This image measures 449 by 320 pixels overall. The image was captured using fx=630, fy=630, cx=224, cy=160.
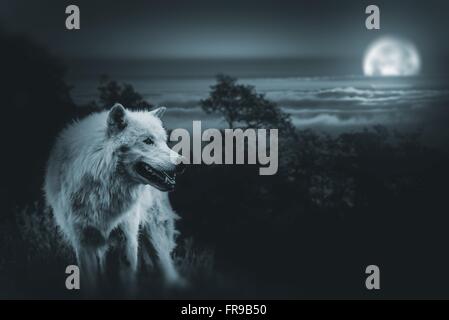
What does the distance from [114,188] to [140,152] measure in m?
0.35

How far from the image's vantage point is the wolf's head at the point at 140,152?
4.56 meters

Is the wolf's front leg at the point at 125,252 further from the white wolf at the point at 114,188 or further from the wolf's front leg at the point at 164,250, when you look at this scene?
the wolf's front leg at the point at 164,250

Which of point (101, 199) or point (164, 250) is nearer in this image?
point (101, 199)

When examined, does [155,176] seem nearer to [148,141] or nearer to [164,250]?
[148,141]

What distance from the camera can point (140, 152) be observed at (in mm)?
4590

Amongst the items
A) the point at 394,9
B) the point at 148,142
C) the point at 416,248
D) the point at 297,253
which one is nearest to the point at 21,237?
the point at 148,142

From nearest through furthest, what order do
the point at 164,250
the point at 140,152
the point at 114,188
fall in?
the point at 140,152, the point at 114,188, the point at 164,250

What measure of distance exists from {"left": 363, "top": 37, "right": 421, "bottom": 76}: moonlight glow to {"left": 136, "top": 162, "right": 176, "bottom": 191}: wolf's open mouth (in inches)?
77.9

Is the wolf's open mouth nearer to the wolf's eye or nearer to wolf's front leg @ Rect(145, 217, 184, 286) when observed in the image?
the wolf's eye

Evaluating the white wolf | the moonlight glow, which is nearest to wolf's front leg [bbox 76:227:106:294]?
the white wolf
